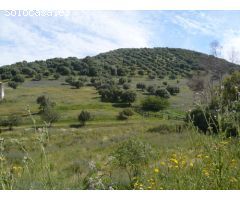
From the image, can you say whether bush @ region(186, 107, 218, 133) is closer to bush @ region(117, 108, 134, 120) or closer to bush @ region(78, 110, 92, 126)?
bush @ region(78, 110, 92, 126)

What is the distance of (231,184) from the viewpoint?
7.85 feet

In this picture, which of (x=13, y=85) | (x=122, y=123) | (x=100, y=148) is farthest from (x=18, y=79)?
(x=100, y=148)

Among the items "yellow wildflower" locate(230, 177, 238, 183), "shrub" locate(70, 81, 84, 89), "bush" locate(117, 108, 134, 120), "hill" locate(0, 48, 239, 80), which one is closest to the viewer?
"yellow wildflower" locate(230, 177, 238, 183)

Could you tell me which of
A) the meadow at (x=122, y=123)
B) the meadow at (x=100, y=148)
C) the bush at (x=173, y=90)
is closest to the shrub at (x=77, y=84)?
the meadow at (x=122, y=123)

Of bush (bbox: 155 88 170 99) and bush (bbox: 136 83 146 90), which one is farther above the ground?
bush (bbox: 136 83 146 90)

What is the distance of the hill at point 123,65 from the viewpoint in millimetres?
65688

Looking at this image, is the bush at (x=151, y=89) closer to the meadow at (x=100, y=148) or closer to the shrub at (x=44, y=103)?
the meadow at (x=100, y=148)

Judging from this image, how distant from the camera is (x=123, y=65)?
7575 centimetres

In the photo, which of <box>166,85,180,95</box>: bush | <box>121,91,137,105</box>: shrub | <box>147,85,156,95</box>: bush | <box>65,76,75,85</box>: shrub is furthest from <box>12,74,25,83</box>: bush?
<box>166,85,180,95</box>: bush

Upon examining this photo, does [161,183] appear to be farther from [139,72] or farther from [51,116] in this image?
[139,72]

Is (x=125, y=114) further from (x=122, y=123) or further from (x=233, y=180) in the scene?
(x=233, y=180)

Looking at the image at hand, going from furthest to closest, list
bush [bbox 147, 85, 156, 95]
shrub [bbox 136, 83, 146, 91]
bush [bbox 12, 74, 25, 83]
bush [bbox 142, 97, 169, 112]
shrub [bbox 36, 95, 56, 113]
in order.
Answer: bush [bbox 12, 74, 25, 83], shrub [bbox 136, 83, 146, 91], bush [bbox 147, 85, 156, 95], bush [bbox 142, 97, 169, 112], shrub [bbox 36, 95, 56, 113]

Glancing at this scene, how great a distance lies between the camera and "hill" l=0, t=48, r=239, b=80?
6569 cm

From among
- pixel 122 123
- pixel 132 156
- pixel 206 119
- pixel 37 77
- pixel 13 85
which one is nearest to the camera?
pixel 206 119
